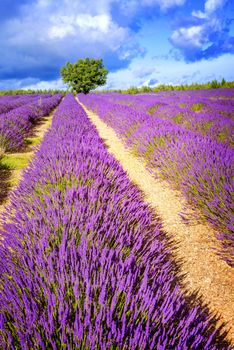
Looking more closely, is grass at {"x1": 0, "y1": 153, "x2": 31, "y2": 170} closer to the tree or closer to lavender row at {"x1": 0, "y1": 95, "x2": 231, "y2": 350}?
lavender row at {"x1": 0, "y1": 95, "x2": 231, "y2": 350}

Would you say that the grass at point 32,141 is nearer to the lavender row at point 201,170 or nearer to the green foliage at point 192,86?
the lavender row at point 201,170

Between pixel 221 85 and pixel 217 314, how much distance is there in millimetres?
29033

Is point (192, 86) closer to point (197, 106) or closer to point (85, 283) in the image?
point (197, 106)

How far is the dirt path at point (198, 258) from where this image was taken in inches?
68.7

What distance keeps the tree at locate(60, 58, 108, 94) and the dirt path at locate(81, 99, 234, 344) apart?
44779 mm

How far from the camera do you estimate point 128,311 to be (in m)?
1.02

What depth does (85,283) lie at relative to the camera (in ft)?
3.85

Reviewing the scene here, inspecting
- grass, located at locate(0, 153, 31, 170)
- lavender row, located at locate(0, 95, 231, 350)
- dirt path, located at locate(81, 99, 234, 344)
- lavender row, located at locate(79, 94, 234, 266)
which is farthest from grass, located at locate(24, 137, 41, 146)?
lavender row, located at locate(0, 95, 231, 350)

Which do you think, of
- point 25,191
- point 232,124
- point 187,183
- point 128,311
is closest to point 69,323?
point 128,311

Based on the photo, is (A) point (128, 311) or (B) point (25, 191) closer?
(A) point (128, 311)

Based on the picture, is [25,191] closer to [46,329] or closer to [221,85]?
[46,329]

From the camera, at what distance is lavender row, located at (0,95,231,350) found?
0.93 meters

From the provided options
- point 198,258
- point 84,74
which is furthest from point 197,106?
point 84,74

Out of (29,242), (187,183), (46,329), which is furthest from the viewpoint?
(187,183)
